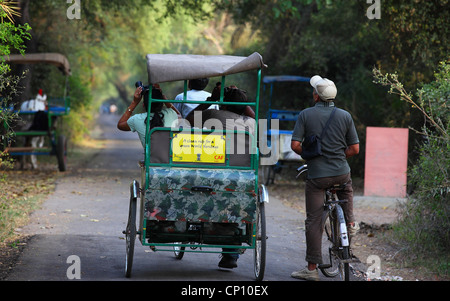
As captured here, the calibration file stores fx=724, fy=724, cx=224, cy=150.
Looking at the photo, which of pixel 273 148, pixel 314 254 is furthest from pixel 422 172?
pixel 273 148

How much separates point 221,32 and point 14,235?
3381cm

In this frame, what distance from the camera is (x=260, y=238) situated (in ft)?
22.7

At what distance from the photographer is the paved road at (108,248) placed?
7164 millimetres

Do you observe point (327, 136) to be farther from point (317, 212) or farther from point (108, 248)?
point (108, 248)

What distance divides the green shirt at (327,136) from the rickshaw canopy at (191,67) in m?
0.72

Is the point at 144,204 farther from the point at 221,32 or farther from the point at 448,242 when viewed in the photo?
the point at 221,32

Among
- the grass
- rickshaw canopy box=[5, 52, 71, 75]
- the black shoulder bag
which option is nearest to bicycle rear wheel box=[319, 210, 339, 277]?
the black shoulder bag

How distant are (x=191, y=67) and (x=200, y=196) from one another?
1267 mm

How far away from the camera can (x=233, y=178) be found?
6770 mm

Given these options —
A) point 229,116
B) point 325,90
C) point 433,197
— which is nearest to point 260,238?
point 229,116

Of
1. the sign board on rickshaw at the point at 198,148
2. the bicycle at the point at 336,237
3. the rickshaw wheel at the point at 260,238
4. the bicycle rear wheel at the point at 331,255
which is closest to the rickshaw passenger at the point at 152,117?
the sign board on rickshaw at the point at 198,148

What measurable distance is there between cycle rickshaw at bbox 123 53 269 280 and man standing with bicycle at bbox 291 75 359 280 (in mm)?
508

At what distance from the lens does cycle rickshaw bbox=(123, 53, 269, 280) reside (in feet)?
22.1

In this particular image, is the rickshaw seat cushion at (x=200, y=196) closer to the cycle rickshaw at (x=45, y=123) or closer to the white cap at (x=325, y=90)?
the white cap at (x=325, y=90)
